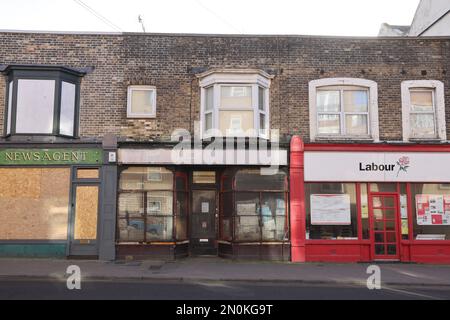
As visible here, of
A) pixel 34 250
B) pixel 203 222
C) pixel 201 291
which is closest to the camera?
pixel 201 291

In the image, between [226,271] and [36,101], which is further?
[36,101]

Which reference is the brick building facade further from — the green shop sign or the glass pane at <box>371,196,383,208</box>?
the glass pane at <box>371,196,383,208</box>

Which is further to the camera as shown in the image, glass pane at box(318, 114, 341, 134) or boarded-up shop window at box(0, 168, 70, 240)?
glass pane at box(318, 114, 341, 134)

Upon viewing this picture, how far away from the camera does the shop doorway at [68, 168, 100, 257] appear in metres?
14.3

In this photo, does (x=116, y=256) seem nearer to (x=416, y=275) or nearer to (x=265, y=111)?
(x=265, y=111)

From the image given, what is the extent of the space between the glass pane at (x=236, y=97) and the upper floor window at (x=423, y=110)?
5152 mm

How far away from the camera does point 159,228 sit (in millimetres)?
14648

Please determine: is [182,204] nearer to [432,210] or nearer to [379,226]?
[379,226]

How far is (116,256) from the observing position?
565 inches

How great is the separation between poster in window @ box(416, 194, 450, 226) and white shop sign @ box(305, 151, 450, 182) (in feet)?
1.97

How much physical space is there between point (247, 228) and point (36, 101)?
791cm

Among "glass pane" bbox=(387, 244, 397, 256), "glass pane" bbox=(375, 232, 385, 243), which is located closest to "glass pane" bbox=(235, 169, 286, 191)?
"glass pane" bbox=(375, 232, 385, 243)

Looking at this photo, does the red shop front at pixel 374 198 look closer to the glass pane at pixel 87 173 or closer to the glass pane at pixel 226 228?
the glass pane at pixel 226 228

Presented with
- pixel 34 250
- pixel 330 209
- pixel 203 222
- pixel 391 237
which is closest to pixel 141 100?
pixel 203 222
